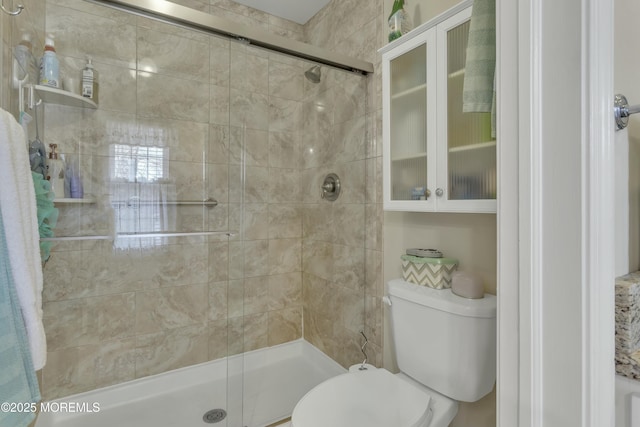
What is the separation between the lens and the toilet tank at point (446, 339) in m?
0.98

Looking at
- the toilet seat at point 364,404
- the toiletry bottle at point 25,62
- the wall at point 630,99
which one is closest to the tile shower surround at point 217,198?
the toiletry bottle at point 25,62

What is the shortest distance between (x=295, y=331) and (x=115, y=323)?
1076 millimetres

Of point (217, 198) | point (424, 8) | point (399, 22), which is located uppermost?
point (424, 8)

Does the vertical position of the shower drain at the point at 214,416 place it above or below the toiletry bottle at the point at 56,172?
below

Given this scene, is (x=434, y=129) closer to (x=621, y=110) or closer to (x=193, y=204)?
(x=621, y=110)

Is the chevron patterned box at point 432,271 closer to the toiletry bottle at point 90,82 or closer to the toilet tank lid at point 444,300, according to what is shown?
the toilet tank lid at point 444,300

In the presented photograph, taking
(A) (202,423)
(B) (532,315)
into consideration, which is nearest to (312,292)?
(A) (202,423)

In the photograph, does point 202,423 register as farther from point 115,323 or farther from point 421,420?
point 421,420

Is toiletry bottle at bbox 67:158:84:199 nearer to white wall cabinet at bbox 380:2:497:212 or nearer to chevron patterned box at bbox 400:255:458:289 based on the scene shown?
white wall cabinet at bbox 380:2:497:212

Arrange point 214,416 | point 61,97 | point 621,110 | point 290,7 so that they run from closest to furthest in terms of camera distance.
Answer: point 621,110 < point 61,97 < point 214,416 < point 290,7

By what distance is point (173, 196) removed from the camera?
1.75m

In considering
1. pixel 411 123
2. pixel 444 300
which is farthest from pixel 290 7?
pixel 444 300

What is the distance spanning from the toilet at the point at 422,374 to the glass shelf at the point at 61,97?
164 cm

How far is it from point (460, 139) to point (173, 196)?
58.1 inches
